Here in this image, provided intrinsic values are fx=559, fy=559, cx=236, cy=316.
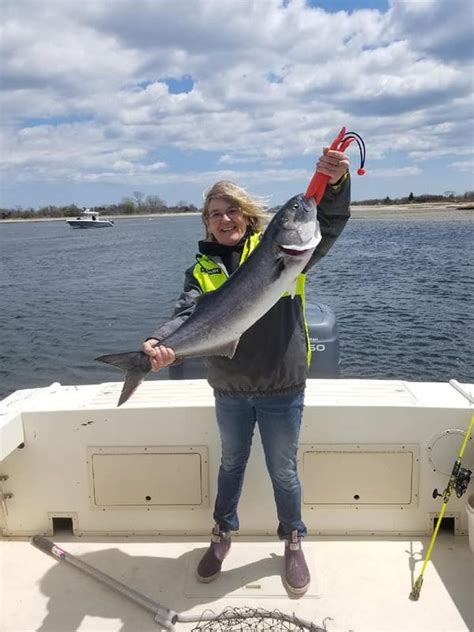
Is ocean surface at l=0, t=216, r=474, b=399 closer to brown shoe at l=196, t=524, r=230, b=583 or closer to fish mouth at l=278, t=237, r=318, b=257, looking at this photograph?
brown shoe at l=196, t=524, r=230, b=583

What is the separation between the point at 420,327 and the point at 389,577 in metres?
14.3

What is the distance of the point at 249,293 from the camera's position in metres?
3.04

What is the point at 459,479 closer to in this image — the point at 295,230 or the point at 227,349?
the point at 227,349

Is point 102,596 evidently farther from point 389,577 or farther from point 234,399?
point 389,577

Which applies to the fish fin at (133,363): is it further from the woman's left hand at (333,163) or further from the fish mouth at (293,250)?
the woman's left hand at (333,163)

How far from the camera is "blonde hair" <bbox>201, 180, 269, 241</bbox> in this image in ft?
11.5

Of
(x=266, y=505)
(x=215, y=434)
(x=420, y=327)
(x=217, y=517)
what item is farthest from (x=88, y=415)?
(x=420, y=327)

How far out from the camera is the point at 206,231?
3.66 meters

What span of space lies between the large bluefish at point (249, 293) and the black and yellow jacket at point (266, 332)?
18 cm

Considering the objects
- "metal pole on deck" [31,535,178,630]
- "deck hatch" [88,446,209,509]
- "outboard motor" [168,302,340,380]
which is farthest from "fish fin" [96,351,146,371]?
"outboard motor" [168,302,340,380]

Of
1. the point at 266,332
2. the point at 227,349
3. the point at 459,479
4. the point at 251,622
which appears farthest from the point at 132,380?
the point at 459,479

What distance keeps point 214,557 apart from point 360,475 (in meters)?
1.24

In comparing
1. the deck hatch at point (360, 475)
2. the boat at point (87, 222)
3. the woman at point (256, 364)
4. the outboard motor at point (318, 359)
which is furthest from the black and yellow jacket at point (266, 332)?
the boat at point (87, 222)

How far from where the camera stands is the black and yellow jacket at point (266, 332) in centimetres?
336
